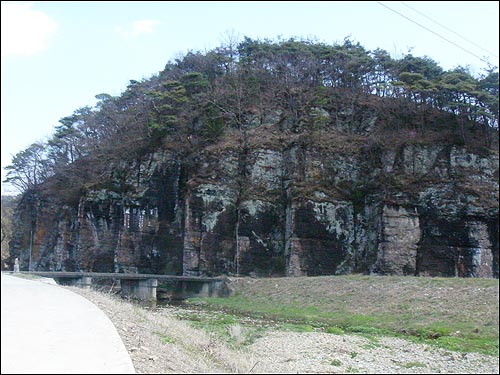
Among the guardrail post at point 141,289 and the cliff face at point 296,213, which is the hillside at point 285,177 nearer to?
the cliff face at point 296,213

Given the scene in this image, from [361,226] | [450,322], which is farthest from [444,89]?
[450,322]

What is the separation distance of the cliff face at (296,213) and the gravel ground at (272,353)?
2201 centimetres

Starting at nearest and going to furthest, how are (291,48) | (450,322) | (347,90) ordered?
(450,322) < (347,90) < (291,48)

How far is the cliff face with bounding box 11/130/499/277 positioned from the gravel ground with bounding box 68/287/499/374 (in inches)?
867

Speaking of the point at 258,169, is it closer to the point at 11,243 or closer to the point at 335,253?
the point at 335,253

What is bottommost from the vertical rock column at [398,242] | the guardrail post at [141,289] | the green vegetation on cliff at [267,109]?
the guardrail post at [141,289]

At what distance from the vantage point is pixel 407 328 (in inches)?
854

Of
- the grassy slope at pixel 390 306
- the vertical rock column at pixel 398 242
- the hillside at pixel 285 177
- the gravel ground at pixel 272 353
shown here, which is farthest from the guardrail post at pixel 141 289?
the gravel ground at pixel 272 353

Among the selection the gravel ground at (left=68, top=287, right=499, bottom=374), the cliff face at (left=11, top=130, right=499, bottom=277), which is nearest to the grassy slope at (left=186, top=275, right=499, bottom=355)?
the gravel ground at (left=68, top=287, right=499, bottom=374)

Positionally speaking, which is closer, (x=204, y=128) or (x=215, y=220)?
(x=215, y=220)

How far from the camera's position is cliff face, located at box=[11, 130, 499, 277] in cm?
4075

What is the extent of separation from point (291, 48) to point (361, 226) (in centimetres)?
2488

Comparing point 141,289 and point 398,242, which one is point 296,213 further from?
point 141,289

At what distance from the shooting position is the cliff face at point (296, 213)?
134 feet
